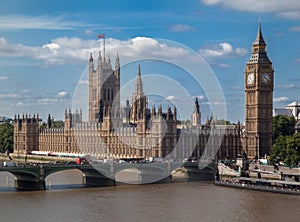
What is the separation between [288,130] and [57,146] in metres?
36.9

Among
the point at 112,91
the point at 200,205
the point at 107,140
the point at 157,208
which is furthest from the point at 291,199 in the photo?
the point at 112,91

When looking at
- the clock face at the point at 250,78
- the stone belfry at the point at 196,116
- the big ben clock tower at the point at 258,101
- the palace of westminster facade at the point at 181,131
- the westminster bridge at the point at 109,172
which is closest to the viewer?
the westminster bridge at the point at 109,172

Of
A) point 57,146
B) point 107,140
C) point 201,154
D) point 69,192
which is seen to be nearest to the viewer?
point 69,192

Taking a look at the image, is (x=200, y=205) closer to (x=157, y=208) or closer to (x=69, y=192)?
(x=157, y=208)

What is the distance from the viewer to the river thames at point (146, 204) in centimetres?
4278

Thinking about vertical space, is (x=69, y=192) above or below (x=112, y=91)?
below

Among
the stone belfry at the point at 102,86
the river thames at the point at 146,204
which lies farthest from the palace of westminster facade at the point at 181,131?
the river thames at the point at 146,204

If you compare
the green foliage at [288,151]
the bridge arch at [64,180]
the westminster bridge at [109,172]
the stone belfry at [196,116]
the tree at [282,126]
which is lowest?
the bridge arch at [64,180]

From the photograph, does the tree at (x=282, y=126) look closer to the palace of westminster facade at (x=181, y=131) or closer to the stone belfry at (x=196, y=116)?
the palace of westminster facade at (x=181, y=131)

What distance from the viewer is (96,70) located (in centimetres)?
11069

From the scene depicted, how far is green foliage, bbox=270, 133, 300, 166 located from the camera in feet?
208

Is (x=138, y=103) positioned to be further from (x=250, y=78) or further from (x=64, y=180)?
(x=64, y=180)

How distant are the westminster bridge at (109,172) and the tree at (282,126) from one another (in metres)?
24.8

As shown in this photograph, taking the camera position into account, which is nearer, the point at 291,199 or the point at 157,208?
the point at 157,208
